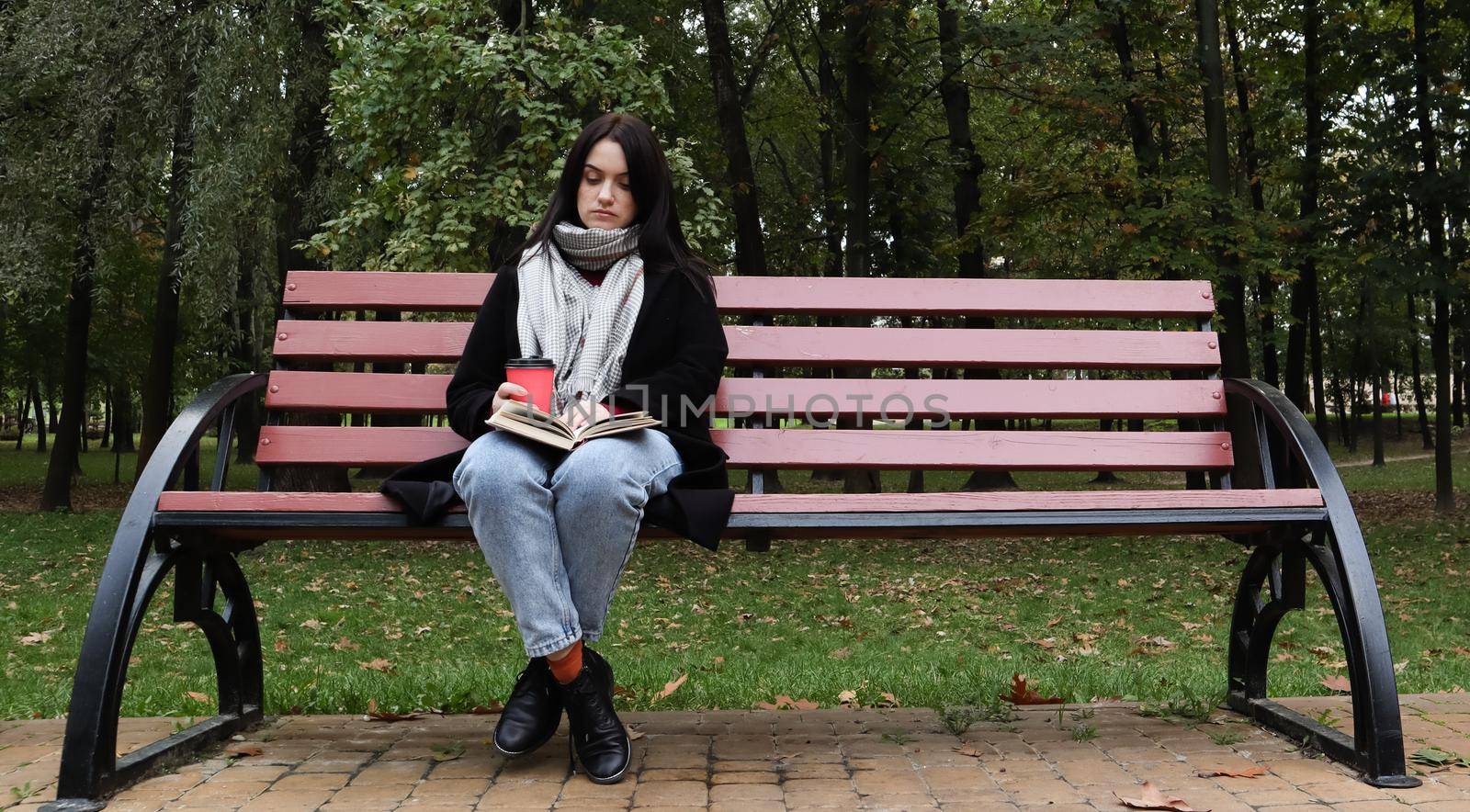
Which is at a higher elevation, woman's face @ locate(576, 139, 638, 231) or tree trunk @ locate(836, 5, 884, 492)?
tree trunk @ locate(836, 5, 884, 492)

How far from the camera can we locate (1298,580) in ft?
11.0

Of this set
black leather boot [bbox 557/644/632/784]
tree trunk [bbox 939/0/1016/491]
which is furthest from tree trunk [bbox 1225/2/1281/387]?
black leather boot [bbox 557/644/632/784]

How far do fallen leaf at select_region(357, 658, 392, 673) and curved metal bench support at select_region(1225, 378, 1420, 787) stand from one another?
3.62m

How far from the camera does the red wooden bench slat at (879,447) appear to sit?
11.6 ft

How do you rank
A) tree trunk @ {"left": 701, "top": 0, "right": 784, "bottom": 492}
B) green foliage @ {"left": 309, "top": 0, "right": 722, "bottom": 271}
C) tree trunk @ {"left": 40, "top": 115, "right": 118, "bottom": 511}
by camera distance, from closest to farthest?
green foliage @ {"left": 309, "top": 0, "right": 722, "bottom": 271}, tree trunk @ {"left": 701, "top": 0, "right": 784, "bottom": 492}, tree trunk @ {"left": 40, "top": 115, "right": 118, "bottom": 511}

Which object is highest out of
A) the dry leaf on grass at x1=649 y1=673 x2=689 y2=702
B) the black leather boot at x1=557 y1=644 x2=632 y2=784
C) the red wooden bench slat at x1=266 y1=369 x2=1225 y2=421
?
the red wooden bench slat at x1=266 y1=369 x2=1225 y2=421

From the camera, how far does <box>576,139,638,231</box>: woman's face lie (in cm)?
332

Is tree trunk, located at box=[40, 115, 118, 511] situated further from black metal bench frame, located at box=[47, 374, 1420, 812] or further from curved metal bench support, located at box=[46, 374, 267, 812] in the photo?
black metal bench frame, located at box=[47, 374, 1420, 812]

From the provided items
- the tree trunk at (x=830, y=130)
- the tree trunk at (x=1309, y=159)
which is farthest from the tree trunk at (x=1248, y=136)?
the tree trunk at (x=830, y=130)

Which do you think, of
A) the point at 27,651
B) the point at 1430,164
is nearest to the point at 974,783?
the point at 27,651

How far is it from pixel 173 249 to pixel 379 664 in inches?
268

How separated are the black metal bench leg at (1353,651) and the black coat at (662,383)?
1.51 meters

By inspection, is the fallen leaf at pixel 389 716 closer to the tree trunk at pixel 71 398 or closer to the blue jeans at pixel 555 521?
the blue jeans at pixel 555 521

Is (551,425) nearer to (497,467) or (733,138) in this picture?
(497,467)
